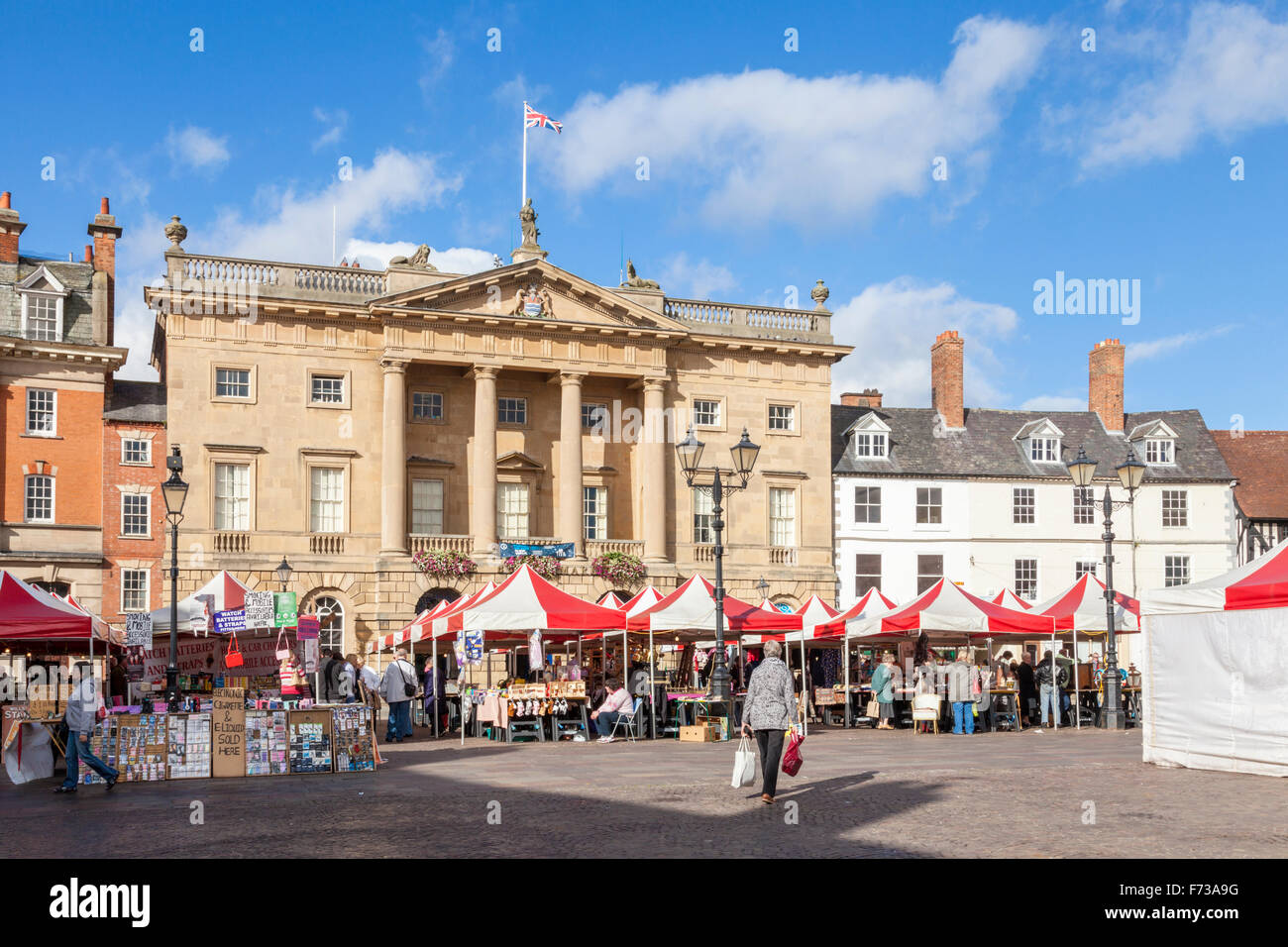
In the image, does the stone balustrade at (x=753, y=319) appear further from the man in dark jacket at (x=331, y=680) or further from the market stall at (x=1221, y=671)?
the market stall at (x=1221, y=671)

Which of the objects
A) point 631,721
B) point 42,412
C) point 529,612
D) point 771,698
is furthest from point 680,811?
point 42,412

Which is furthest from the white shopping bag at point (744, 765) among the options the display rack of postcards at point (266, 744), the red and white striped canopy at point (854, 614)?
the red and white striped canopy at point (854, 614)

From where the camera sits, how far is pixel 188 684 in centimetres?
3012

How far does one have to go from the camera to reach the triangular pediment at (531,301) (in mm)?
46125

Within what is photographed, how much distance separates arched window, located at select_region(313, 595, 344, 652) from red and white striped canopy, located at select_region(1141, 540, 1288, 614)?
3038 cm

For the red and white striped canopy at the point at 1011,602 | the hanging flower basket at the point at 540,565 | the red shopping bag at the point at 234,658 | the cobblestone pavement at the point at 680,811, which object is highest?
the hanging flower basket at the point at 540,565

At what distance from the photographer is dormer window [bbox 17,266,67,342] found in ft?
147

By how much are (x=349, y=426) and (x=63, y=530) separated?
9.24 m

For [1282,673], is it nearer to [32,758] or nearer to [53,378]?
[32,758]

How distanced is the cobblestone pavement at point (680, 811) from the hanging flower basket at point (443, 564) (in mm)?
23326

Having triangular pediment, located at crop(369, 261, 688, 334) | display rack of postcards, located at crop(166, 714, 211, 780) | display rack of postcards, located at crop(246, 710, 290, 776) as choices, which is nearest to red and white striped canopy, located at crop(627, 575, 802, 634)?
display rack of postcards, located at crop(246, 710, 290, 776)

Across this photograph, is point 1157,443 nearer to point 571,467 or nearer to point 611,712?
point 571,467

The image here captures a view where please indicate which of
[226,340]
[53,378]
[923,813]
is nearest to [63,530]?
[53,378]

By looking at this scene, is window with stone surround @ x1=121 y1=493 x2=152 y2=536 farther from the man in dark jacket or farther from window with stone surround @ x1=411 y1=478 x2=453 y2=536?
the man in dark jacket
